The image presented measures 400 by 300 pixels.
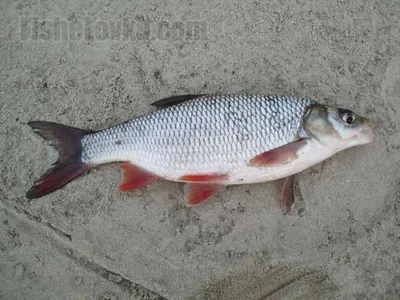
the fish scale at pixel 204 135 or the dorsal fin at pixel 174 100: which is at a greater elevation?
the dorsal fin at pixel 174 100

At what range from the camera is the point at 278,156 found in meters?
2.79

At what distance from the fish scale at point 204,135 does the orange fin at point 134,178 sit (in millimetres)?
42

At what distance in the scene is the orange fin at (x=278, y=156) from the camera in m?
2.78

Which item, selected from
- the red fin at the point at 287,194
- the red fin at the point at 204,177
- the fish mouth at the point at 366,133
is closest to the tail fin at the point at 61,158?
the red fin at the point at 204,177

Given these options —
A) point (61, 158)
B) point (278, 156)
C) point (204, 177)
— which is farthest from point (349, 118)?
point (61, 158)

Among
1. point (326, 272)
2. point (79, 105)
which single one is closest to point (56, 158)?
point (79, 105)

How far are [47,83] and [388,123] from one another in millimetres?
2476

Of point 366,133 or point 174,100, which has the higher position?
point 174,100

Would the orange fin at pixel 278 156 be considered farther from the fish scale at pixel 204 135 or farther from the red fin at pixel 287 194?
the red fin at pixel 287 194

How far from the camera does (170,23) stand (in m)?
3.42

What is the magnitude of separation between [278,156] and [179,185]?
73 cm

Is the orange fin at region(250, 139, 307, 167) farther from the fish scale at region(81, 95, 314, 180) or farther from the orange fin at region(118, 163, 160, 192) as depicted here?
the orange fin at region(118, 163, 160, 192)

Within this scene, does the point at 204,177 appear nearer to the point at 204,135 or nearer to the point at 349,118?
the point at 204,135

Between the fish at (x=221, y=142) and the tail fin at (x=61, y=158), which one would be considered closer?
the fish at (x=221, y=142)
